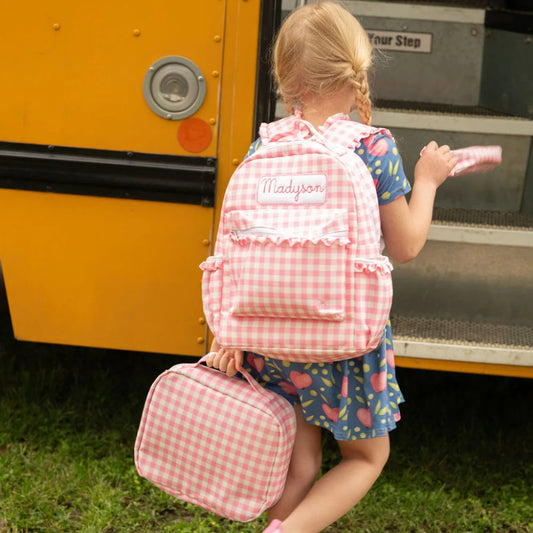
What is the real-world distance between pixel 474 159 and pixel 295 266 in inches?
23.3

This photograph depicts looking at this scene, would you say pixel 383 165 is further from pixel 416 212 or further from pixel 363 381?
pixel 363 381

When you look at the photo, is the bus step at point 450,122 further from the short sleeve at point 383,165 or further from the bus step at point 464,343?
the short sleeve at point 383,165

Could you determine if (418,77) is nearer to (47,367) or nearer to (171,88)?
(171,88)

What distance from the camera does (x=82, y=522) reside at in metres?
2.40

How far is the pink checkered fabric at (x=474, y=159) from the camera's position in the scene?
1.98 metres

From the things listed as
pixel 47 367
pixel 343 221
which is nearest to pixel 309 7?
pixel 343 221

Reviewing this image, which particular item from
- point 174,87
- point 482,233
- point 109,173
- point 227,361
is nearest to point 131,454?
point 109,173

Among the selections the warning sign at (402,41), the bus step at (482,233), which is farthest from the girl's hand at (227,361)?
the warning sign at (402,41)

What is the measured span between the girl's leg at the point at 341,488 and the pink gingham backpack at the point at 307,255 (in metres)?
0.31

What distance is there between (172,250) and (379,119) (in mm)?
771

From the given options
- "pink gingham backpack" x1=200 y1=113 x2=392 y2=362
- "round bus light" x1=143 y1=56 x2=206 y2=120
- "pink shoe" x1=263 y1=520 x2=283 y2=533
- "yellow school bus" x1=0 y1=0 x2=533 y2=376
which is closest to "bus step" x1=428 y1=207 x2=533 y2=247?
"yellow school bus" x1=0 y1=0 x2=533 y2=376

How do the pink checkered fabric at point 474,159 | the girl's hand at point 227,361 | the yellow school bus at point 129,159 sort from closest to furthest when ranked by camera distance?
1. the girl's hand at point 227,361
2. the pink checkered fabric at point 474,159
3. the yellow school bus at point 129,159

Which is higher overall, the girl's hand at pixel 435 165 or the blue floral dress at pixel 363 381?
the girl's hand at pixel 435 165

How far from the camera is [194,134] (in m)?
2.43
